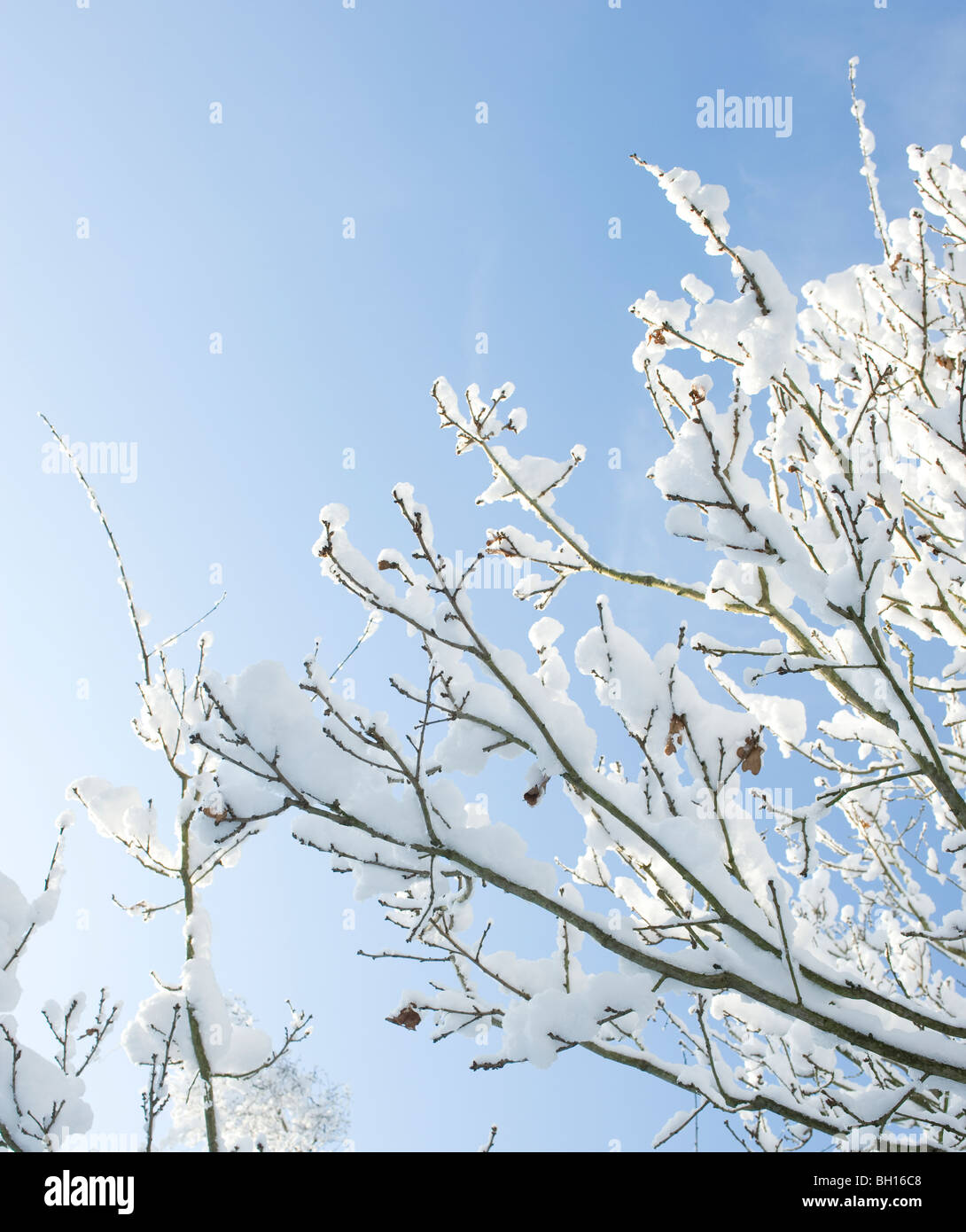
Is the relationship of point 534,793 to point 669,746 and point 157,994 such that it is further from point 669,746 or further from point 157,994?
point 157,994

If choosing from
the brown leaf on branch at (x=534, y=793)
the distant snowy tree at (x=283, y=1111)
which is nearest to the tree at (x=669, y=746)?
the brown leaf on branch at (x=534, y=793)

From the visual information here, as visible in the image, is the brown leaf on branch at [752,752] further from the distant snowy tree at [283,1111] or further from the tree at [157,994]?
the distant snowy tree at [283,1111]

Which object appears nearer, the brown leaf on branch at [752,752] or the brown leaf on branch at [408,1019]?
the brown leaf on branch at [752,752]

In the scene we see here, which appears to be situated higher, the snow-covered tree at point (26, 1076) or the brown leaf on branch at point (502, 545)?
the brown leaf on branch at point (502, 545)

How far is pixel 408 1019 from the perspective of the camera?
6.36 ft

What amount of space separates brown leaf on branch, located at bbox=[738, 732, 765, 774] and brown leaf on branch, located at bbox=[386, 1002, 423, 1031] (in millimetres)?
1158

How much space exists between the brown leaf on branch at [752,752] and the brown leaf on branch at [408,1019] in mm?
1158

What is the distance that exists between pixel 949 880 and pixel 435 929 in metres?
3.52

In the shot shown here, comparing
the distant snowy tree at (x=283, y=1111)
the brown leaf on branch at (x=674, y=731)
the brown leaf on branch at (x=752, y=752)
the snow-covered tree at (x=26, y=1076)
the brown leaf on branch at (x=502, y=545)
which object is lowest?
the distant snowy tree at (x=283, y=1111)

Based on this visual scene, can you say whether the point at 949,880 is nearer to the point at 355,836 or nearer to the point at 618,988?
the point at 618,988

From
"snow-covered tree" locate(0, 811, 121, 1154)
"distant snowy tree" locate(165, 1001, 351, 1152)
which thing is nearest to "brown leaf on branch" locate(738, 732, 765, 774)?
"snow-covered tree" locate(0, 811, 121, 1154)

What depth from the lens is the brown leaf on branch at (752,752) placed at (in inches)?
65.8

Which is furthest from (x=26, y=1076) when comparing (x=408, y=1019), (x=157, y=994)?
(x=408, y=1019)
